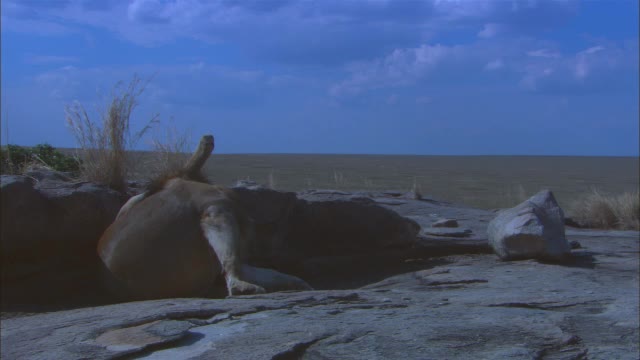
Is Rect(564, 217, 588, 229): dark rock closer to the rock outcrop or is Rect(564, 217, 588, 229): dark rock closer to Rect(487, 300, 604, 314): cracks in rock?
the rock outcrop

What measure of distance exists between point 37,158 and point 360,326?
18.9ft

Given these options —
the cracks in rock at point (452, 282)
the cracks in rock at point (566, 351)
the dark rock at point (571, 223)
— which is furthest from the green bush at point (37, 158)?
the dark rock at point (571, 223)

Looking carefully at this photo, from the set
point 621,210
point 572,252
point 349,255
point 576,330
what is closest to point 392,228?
point 349,255

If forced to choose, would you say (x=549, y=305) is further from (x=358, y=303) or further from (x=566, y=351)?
(x=358, y=303)

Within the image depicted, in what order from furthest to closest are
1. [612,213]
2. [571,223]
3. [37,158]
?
[612,213], [571,223], [37,158]

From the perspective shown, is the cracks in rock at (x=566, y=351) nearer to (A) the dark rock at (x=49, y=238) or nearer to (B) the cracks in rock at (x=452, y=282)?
(B) the cracks in rock at (x=452, y=282)

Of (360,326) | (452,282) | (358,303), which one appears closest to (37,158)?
(452,282)

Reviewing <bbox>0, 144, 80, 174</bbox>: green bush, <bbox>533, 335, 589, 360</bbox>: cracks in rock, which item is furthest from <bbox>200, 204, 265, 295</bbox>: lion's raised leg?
<bbox>0, 144, 80, 174</bbox>: green bush

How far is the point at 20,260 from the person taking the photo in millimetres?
6984

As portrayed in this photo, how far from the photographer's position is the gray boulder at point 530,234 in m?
7.85

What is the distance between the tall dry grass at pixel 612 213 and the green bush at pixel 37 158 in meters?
7.57

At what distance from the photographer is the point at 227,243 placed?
6.27 metres

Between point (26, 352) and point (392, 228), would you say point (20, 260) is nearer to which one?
point (26, 352)

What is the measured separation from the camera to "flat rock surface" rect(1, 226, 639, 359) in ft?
14.6
